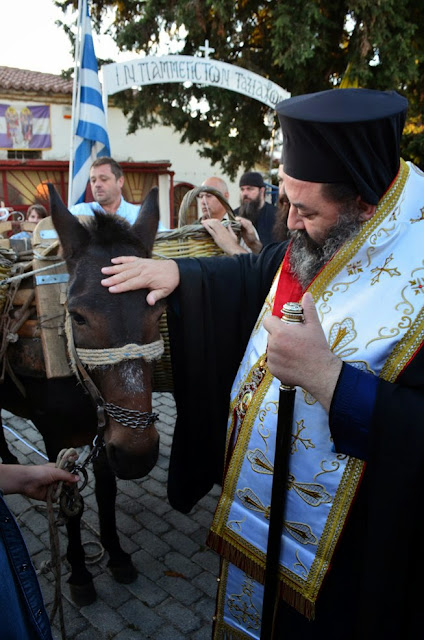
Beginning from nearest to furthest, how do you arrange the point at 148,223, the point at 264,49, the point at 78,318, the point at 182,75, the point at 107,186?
the point at 78,318, the point at 148,223, the point at 107,186, the point at 182,75, the point at 264,49

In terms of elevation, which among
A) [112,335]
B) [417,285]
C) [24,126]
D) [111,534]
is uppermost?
[24,126]

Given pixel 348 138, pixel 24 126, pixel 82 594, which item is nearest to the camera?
pixel 348 138

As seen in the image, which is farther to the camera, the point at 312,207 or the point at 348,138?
the point at 312,207

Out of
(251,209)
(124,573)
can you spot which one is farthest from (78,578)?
(251,209)

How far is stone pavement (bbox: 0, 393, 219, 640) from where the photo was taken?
282 cm

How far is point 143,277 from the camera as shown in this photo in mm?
1945

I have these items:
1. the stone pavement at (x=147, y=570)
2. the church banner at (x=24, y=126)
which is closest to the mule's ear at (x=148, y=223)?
the stone pavement at (x=147, y=570)

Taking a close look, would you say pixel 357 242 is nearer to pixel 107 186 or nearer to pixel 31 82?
pixel 107 186

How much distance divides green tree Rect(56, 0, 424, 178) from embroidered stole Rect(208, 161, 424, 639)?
9401 millimetres

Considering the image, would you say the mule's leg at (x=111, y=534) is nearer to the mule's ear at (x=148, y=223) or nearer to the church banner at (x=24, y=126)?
the mule's ear at (x=148, y=223)

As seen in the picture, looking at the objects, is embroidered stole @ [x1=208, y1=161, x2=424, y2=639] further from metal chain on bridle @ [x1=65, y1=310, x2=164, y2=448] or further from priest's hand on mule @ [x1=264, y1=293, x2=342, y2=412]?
metal chain on bridle @ [x1=65, y1=310, x2=164, y2=448]

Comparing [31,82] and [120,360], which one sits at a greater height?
[31,82]

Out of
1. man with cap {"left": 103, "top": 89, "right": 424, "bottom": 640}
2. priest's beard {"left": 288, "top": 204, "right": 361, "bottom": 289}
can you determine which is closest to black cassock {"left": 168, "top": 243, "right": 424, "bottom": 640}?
man with cap {"left": 103, "top": 89, "right": 424, "bottom": 640}

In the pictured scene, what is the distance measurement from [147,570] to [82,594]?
49 centimetres
